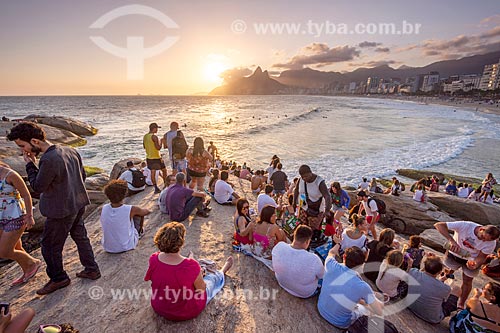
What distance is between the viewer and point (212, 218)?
696 cm

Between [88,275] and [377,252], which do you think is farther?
[377,252]

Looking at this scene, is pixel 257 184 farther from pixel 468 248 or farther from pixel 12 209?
pixel 12 209

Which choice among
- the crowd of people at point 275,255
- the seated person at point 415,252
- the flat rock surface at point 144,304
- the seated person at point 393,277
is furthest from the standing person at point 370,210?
the flat rock surface at point 144,304

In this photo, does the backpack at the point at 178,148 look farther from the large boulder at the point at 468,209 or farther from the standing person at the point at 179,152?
the large boulder at the point at 468,209

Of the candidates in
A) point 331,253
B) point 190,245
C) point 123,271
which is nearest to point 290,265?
point 331,253

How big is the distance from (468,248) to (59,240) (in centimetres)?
709

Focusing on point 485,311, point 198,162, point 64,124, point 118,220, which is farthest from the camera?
point 64,124

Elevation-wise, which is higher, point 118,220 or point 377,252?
point 118,220

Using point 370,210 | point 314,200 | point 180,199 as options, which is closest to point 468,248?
point 370,210

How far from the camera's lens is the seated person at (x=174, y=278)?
3.01 meters

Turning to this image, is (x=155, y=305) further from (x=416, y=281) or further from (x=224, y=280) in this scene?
(x=416, y=281)

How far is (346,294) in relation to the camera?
333 cm

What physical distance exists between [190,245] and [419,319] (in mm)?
4323
